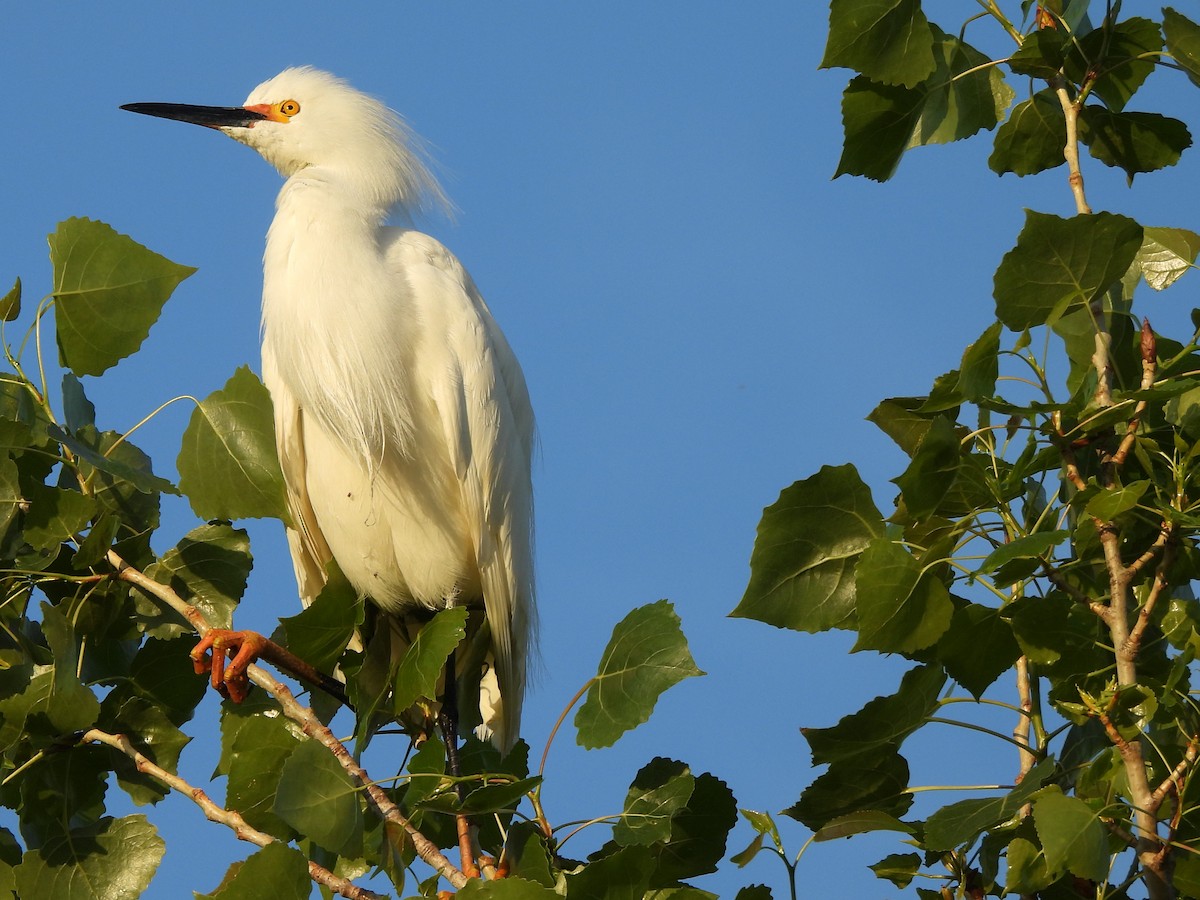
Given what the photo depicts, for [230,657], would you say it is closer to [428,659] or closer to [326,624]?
[326,624]

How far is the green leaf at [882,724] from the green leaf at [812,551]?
0.56 ft

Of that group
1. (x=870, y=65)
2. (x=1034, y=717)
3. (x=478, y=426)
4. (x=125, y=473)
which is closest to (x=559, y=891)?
(x=1034, y=717)

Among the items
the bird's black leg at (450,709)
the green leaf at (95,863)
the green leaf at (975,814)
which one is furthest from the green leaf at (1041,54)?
the bird's black leg at (450,709)

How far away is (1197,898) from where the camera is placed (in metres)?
2.18

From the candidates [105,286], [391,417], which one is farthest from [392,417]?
[105,286]

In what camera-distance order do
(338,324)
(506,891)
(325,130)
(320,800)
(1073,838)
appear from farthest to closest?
(325,130) < (338,324) < (320,800) < (506,891) < (1073,838)

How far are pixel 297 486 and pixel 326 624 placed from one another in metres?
1.62

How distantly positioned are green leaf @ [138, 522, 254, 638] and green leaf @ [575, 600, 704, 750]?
34.0 inches

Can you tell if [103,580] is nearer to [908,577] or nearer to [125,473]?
[125,473]

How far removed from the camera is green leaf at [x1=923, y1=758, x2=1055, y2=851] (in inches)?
82.4

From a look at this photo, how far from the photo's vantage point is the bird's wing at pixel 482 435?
4.25m

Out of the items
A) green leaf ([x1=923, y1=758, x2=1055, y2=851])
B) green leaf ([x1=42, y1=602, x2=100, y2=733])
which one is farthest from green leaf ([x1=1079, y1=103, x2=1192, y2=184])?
green leaf ([x1=42, y1=602, x2=100, y2=733])

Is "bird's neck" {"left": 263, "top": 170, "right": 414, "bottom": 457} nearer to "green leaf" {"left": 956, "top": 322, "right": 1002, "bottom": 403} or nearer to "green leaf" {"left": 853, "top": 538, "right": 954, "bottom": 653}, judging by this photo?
"green leaf" {"left": 853, "top": 538, "right": 954, "bottom": 653}

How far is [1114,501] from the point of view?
2031mm
